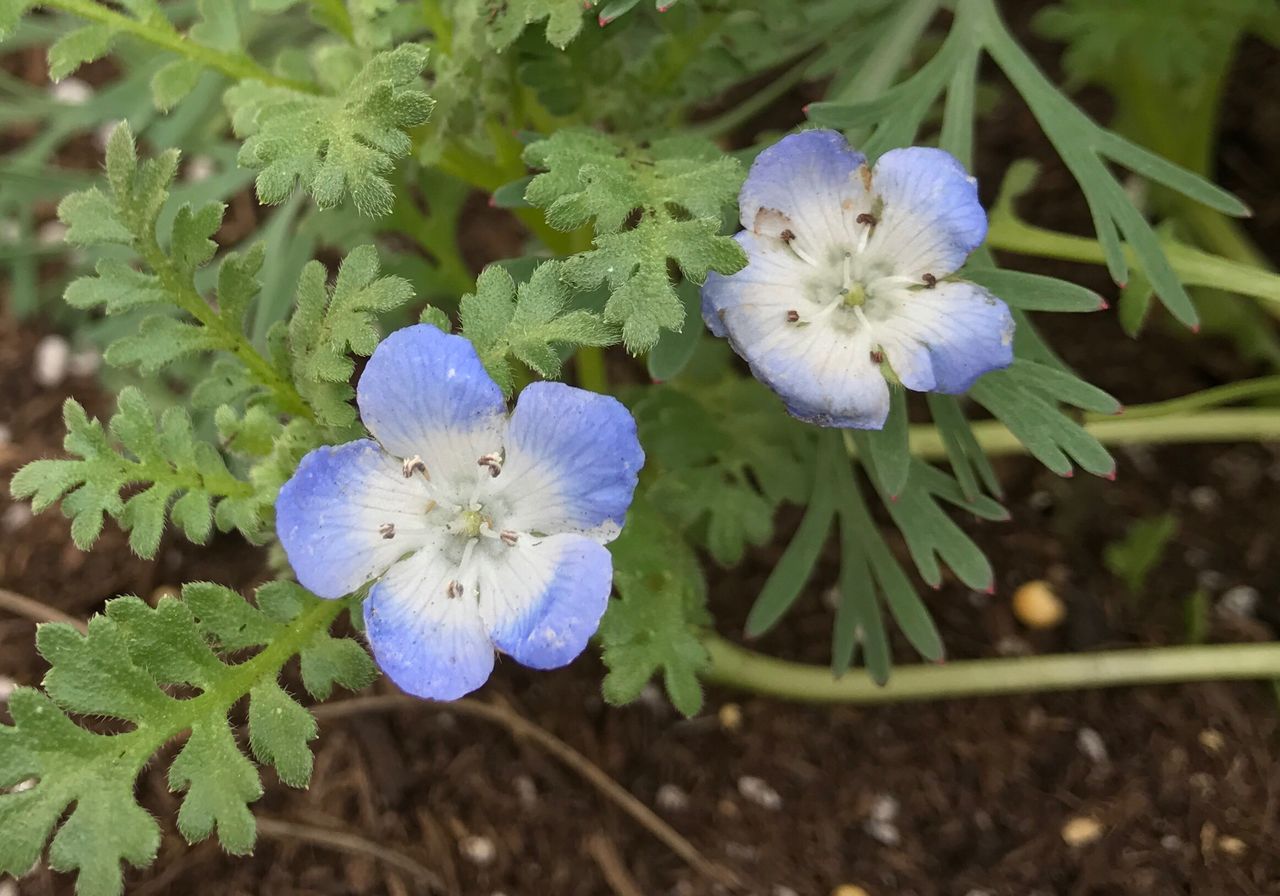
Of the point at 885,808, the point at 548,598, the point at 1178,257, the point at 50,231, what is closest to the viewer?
the point at 548,598

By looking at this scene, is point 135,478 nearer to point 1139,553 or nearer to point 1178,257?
point 1178,257

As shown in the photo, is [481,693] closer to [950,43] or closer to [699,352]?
[699,352]

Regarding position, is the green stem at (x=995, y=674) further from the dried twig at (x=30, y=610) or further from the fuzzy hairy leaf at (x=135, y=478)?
the dried twig at (x=30, y=610)

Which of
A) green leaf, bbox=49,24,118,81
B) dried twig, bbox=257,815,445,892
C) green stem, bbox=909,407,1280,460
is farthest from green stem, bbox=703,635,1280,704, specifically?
green leaf, bbox=49,24,118,81

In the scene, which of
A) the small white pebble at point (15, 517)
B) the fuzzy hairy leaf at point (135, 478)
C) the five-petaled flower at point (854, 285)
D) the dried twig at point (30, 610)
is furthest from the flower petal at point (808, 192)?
the small white pebble at point (15, 517)

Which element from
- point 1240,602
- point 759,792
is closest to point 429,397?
point 759,792

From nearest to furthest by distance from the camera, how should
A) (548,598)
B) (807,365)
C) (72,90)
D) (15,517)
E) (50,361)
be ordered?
1. (548,598)
2. (807,365)
3. (15,517)
4. (50,361)
5. (72,90)

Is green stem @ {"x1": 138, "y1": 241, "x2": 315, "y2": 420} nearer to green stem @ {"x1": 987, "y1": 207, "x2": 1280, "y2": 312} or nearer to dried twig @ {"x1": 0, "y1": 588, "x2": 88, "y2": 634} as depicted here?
dried twig @ {"x1": 0, "y1": 588, "x2": 88, "y2": 634}
